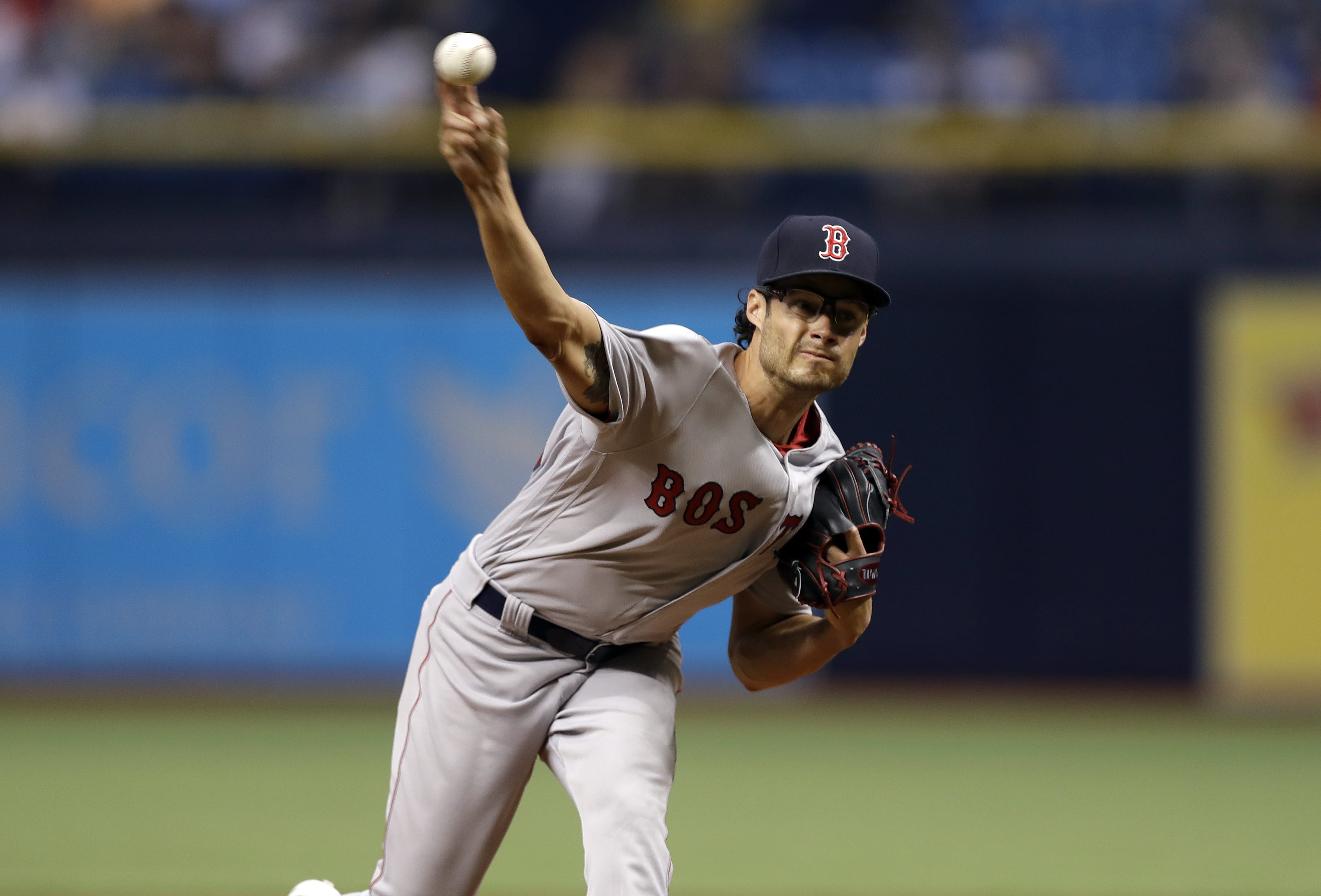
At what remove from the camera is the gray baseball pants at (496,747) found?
371cm

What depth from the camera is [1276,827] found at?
6.97 metres

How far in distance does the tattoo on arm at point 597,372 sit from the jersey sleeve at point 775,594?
1040 millimetres

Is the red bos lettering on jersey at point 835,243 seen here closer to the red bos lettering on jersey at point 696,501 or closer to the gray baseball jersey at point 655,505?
the gray baseball jersey at point 655,505

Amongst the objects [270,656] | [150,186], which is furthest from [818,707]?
[150,186]

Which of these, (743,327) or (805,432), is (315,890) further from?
(743,327)

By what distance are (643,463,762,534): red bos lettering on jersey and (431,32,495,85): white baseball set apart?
110cm

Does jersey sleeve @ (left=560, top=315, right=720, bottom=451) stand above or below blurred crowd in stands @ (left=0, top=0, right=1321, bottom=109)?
below

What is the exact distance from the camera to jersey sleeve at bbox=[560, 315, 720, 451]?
3.35 meters

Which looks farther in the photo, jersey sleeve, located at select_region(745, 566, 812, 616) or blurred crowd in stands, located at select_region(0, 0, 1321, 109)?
blurred crowd in stands, located at select_region(0, 0, 1321, 109)

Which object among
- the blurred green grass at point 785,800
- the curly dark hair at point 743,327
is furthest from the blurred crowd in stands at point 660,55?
the curly dark hair at point 743,327

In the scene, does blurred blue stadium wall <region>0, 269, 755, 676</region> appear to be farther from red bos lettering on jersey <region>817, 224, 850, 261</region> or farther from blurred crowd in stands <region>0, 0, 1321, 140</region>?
red bos lettering on jersey <region>817, 224, 850, 261</region>

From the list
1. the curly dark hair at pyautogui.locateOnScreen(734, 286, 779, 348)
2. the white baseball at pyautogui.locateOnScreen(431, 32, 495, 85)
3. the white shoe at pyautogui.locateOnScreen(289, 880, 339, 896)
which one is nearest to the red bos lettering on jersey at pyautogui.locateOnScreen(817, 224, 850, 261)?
the curly dark hair at pyautogui.locateOnScreen(734, 286, 779, 348)

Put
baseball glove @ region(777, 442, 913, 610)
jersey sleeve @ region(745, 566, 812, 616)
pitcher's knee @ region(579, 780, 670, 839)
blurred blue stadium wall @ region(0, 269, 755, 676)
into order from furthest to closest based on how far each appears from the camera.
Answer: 1. blurred blue stadium wall @ region(0, 269, 755, 676)
2. jersey sleeve @ region(745, 566, 812, 616)
3. baseball glove @ region(777, 442, 913, 610)
4. pitcher's knee @ region(579, 780, 670, 839)

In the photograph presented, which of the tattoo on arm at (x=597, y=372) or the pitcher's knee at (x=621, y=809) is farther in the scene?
the pitcher's knee at (x=621, y=809)
